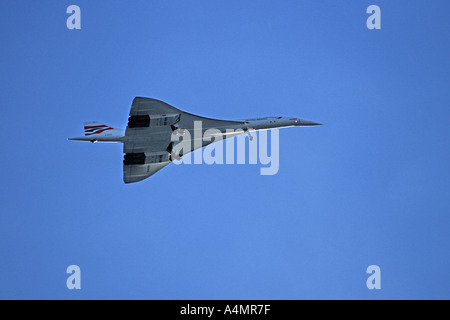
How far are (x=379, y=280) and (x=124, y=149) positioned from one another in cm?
2167

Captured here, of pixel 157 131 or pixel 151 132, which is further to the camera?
pixel 157 131

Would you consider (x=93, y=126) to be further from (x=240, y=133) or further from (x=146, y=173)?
(x=240, y=133)

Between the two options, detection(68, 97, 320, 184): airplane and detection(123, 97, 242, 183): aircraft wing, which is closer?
detection(123, 97, 242, 183): aircraft wing

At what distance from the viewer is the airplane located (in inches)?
1732

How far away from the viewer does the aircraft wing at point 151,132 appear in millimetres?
43844

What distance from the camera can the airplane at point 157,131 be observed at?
144ft

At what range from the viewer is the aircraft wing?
43.8 meters

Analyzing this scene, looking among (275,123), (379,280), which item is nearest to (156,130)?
(275,123)

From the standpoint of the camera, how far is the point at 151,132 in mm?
44656

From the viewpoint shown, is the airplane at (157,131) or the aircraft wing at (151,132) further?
the airplane at (157,131)

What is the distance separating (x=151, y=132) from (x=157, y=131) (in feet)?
1.42
